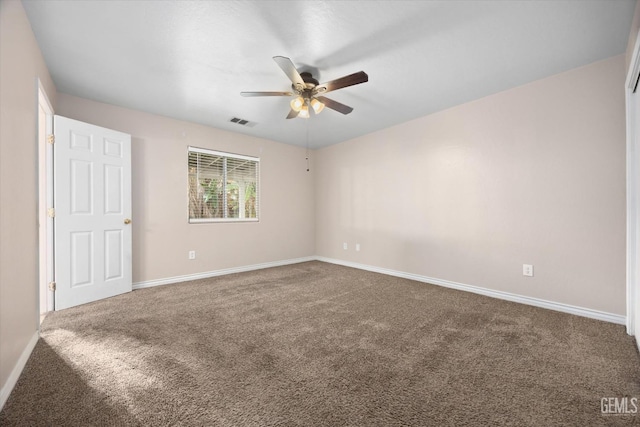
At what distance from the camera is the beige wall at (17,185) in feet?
5.11

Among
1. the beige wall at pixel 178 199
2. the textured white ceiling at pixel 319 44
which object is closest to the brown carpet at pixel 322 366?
the beige wall at pixel 178 199

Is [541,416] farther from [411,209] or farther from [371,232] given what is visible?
[371,232]

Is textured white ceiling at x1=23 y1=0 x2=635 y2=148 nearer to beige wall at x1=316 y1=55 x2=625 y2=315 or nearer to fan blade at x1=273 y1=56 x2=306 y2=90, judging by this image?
fan blade at x1=273 y1=56 x2=306 y2=90

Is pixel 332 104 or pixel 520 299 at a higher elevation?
pixel 332 104

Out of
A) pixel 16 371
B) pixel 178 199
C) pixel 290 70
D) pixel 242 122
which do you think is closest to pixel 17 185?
pixel 16 371

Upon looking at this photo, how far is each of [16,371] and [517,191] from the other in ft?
14.9

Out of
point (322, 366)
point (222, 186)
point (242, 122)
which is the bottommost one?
point (322, 366)

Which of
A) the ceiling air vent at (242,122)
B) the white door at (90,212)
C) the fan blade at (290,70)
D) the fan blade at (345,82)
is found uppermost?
the ceiling air vent at (242,122)

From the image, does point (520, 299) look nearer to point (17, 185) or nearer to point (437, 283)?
point (437, 283)

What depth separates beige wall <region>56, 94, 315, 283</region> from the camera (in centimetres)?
365

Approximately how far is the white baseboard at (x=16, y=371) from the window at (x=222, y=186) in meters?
2.37

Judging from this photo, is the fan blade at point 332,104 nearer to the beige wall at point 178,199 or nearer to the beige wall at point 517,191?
the beige wall at point 517,191

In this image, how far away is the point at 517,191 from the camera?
3.04m

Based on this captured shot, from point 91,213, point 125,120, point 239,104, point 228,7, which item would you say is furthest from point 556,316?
point 125,120
